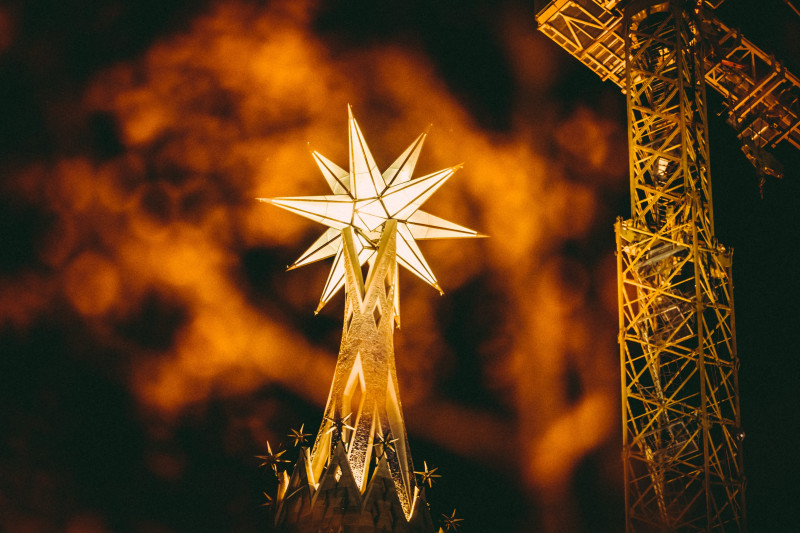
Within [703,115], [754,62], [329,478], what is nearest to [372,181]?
[329,478]

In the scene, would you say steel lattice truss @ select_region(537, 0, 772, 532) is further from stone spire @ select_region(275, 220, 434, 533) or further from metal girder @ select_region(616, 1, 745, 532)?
stone spire @ select_region(275, 220, 434, 533)

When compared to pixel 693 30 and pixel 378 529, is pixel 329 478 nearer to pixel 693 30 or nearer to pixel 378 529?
pixel 378 529

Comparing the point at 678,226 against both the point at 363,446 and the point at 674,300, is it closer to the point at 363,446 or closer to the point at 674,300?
the point at 674,300

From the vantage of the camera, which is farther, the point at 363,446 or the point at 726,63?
the point at 726,63

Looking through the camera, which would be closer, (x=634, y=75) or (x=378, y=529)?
(x=378, y=529)

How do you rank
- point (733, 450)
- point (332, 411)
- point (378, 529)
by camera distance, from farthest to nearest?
point (733, 450)
point (332, 411)
point (378, 529)

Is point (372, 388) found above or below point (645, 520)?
above

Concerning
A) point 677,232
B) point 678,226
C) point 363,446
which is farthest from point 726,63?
point 363,446

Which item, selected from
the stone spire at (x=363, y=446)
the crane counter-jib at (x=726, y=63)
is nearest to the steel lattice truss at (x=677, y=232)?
the crane counter-jib at (x=726, y=63)

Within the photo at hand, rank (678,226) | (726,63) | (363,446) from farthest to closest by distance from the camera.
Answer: (726,63)
(678,226)
(363,446)
